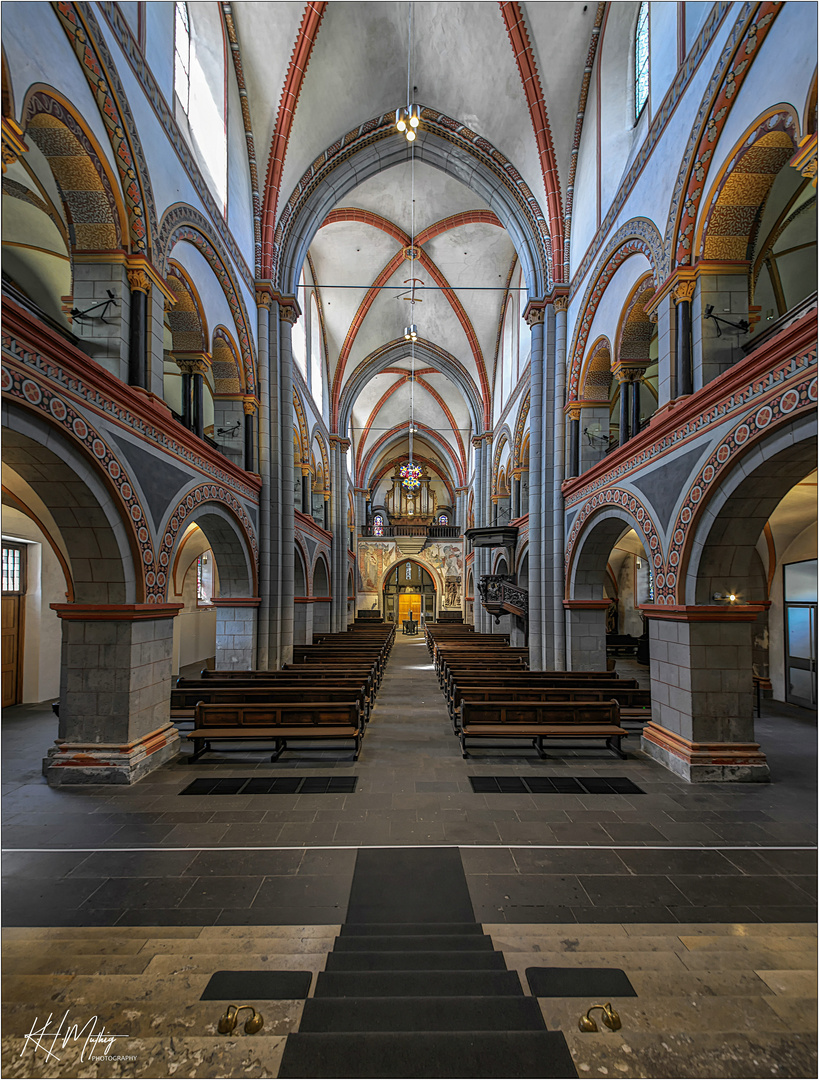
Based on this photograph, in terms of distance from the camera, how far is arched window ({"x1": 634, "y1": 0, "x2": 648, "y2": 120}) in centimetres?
942

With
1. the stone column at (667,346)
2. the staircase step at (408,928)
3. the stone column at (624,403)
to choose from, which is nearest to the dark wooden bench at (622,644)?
the stone column at (624,403)

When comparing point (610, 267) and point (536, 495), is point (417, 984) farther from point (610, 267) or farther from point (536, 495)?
point (536, 495)

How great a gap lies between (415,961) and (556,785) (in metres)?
3.87

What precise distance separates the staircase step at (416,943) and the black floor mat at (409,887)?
362 mm

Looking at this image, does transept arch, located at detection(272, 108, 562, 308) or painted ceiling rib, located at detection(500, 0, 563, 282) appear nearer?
painted ceiling rib, located at detection(500, 0, 563, 282)

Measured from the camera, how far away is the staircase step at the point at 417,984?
109 inches

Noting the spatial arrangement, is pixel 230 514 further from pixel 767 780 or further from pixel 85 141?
pixel 767 780

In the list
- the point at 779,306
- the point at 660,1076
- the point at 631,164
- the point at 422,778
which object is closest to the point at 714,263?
the point at 631,164

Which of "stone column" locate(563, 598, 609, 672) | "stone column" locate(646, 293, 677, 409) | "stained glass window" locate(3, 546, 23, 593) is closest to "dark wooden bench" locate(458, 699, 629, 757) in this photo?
"stone column" locate(563, 598, 609, 672)

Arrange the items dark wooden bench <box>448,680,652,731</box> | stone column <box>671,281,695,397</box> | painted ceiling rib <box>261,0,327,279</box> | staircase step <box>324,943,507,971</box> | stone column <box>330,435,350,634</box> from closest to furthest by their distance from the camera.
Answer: staircase step <box>324,943,507,971</box>, stone column <box>671,281,695,397</box>, dark wooden bench <box>448,680,652,731</box>, painted ceiling rib <box>261,0,327,279</box>, stone column <box>330,435,350,634</box>

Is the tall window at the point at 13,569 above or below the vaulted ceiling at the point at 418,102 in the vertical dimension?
below

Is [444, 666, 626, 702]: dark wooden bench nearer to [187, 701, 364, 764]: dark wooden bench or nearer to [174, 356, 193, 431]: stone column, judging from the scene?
[187, 701, 364, 764]: dark wooden bench

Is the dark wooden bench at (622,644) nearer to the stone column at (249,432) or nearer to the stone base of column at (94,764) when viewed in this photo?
the stone column at (249,432)

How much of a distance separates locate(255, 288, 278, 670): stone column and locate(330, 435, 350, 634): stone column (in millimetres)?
12112
